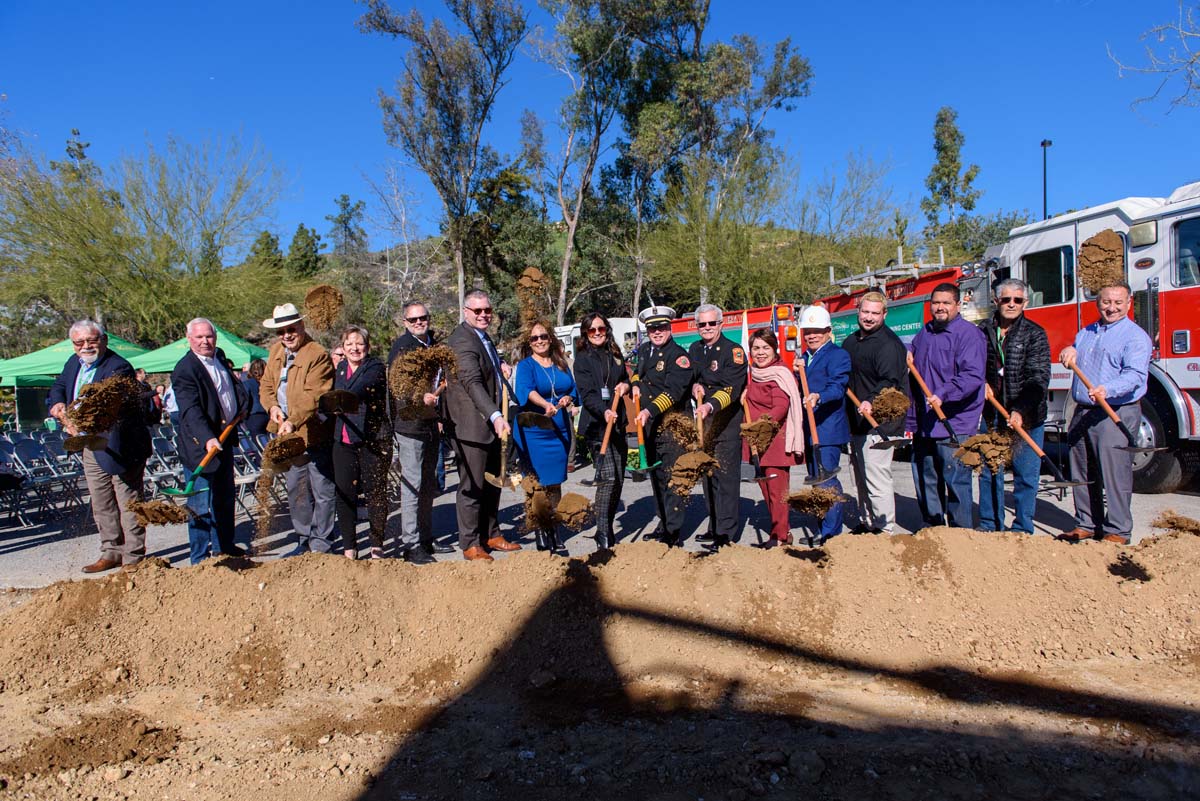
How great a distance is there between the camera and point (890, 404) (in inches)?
202

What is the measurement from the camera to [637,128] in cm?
2945

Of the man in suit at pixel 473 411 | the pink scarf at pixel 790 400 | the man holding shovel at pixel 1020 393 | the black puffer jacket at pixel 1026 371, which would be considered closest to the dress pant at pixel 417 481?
the man in suit at pixel 473 411

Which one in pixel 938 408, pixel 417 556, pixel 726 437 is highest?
pixel 938 408

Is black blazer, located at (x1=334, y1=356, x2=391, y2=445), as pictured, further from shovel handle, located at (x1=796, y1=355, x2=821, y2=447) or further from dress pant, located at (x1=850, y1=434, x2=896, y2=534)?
dress pant, located at (x1=850, y1=434, x2=896, y2=534)

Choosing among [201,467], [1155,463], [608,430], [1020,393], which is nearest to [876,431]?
[1020,393]

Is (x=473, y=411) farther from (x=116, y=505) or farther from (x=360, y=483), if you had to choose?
(x=116, y=505)

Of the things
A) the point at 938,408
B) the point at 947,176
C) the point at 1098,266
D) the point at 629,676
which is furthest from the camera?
the point at 947,176

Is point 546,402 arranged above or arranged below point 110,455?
above

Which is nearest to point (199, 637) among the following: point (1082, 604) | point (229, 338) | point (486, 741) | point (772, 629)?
point (486, 741)

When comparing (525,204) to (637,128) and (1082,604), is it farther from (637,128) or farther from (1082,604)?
(1082,604)

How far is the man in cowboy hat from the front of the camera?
205 inches

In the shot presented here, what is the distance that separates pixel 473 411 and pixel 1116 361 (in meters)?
4.42

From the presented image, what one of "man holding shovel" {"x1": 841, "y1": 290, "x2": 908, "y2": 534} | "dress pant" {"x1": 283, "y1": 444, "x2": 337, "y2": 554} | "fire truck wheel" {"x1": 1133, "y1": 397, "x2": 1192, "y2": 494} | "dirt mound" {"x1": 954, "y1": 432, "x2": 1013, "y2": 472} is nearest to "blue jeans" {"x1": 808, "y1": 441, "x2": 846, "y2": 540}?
"man holding shovel" {"x1": 841, "y1": 290, "x2": 908, "y2": 534}

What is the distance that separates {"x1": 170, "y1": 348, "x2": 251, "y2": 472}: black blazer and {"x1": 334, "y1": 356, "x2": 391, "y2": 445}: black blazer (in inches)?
31.8
